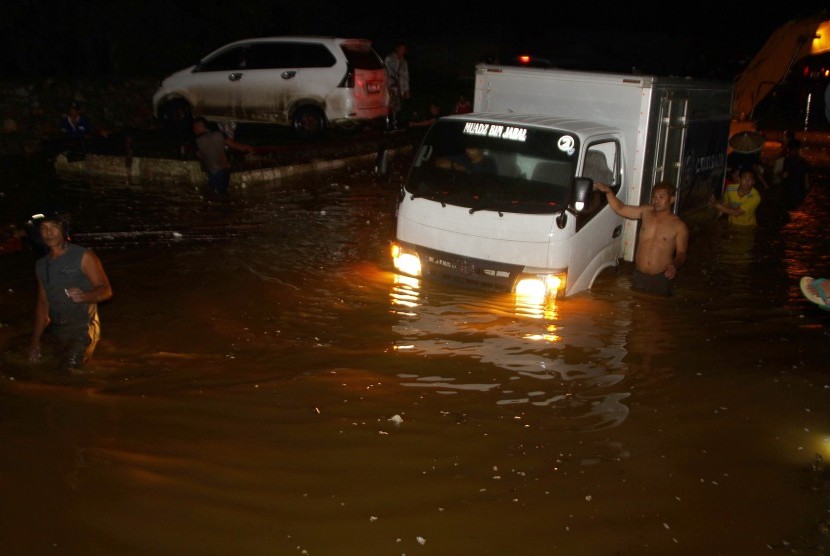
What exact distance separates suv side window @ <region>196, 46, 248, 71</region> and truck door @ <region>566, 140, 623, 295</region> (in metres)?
10.2

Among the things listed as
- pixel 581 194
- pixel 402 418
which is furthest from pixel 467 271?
pixel 402 418

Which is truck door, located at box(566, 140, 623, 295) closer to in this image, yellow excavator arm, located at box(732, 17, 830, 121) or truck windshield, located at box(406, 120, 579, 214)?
truck windshield, located at box(406, 120, 579, 214)

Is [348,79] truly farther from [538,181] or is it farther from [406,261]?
[538,181]

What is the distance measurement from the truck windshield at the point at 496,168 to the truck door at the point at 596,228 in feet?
0.90

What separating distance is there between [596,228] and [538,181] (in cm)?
86

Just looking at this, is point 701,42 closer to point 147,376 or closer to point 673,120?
point 673,120

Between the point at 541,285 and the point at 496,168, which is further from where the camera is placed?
the point at 496,168

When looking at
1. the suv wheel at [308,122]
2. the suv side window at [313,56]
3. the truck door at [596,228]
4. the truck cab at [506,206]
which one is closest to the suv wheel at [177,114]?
the suv wheel at [308,122]

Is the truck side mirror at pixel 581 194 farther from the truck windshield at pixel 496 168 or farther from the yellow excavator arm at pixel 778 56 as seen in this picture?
the yellow excavator arm at pixel 778 56

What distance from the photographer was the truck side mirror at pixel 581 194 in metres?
7.53

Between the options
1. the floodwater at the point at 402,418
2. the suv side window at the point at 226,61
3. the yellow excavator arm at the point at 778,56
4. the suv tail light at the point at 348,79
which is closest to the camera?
the floodwater at the point at 402,418

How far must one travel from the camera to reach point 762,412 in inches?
249

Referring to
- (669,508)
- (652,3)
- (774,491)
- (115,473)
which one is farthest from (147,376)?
(652,3)

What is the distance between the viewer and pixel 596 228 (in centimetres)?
846
